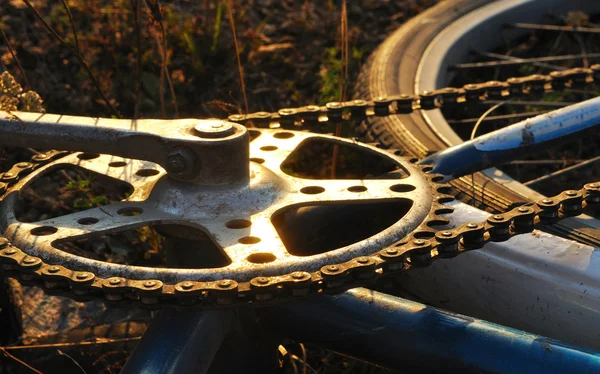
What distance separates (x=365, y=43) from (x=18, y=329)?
2.69m

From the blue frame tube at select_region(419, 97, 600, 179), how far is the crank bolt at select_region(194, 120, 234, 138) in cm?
78

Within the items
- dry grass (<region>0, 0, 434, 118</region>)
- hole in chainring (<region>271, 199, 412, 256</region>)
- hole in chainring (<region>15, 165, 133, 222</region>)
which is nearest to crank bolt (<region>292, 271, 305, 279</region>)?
hole in chainring (<region>271, 199, 412, 256</region>)

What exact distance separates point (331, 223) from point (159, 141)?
0.61 m

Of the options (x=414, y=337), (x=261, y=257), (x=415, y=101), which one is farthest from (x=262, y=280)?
(x=415, y=101)

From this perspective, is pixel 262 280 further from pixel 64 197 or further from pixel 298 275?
pixel 64 197

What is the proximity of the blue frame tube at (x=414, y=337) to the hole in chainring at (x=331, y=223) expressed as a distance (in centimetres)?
28

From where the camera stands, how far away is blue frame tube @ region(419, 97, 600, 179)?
3094 mm

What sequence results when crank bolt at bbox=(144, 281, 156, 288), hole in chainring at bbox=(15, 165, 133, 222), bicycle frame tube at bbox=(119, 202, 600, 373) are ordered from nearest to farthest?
crank bolt at bbox=(144, 281, 156, 288) → bicycle frame tube at bbox=(119, 202, 600, 373) → hole in chainring at bbox=(15, 165, 133, 222)

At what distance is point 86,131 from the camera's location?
8.47 feet

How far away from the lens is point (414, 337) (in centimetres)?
247

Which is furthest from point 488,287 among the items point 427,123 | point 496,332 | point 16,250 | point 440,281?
point 16,250

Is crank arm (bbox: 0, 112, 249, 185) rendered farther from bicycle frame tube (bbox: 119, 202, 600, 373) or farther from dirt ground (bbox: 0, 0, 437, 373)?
dirt ground (bbox: 0, 0, 437, 373)

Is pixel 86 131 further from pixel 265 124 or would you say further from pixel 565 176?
pixel 565 176

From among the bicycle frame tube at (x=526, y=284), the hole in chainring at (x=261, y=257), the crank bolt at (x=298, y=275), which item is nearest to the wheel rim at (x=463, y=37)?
the bicycle frame tube at (x=526, y=284)
